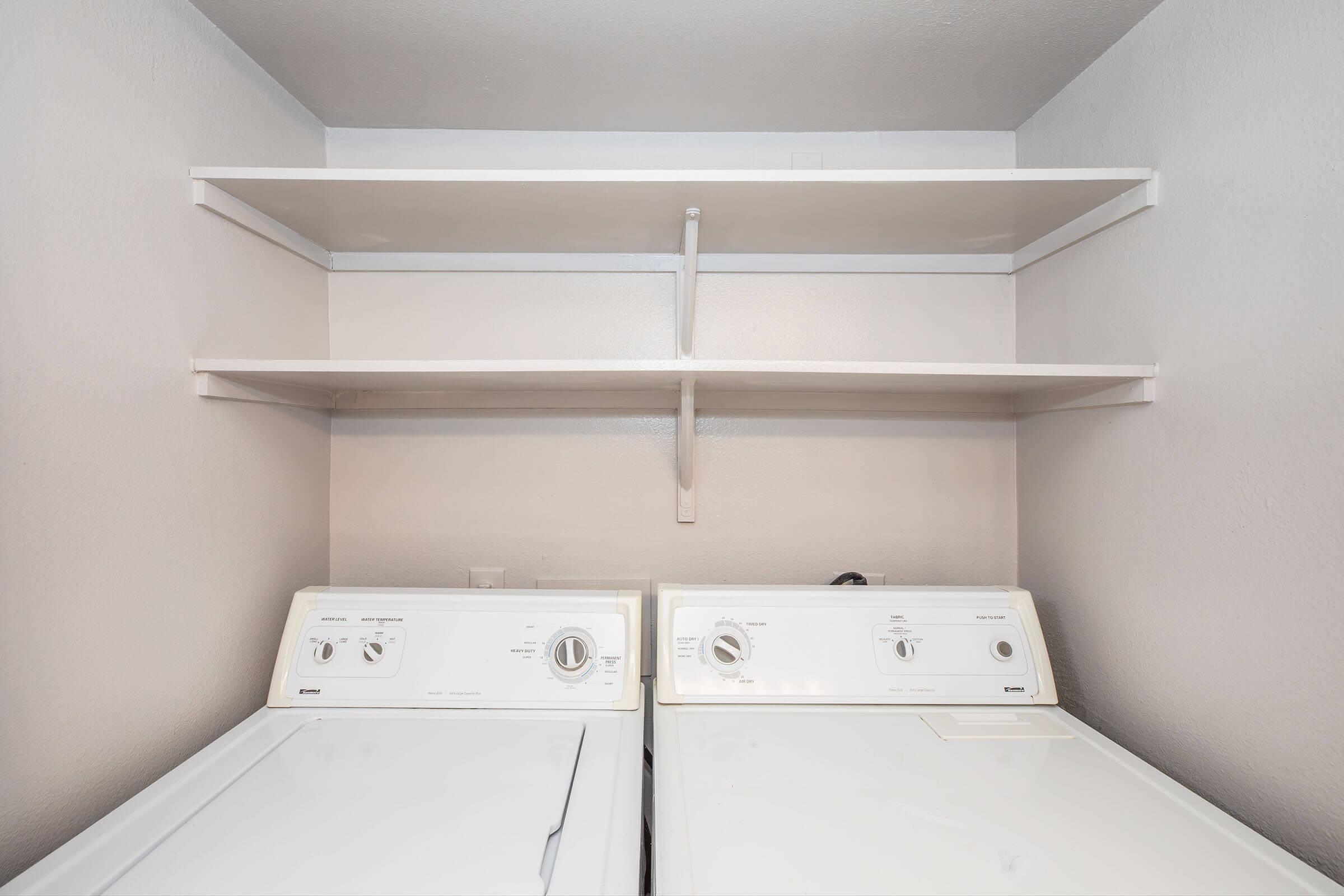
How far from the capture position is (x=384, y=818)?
0.71 metres

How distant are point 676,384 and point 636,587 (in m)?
0.48

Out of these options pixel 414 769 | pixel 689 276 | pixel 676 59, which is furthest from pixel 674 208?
pixel 414 769

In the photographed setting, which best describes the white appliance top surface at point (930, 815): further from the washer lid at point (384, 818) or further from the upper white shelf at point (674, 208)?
the upper white shelf at point (674, 208)

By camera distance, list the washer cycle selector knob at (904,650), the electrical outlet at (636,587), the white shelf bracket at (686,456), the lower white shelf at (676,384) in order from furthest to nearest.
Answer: the electrical outlet at (636,587), the white shelf bracket at (686,456), the washer cycle selector knob at (904,650), the lower white shelf at (676,384)

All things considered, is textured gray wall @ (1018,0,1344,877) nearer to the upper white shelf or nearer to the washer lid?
the upper white shelf

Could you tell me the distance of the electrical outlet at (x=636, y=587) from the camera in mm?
1310

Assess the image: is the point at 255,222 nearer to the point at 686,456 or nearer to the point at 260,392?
the point at 260,392

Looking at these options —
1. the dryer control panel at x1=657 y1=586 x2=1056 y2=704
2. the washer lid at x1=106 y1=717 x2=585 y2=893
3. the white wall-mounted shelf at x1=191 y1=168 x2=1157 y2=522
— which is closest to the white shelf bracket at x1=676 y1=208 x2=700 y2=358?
the white wall-mounted shelf at x1=191 y1=168 x2=1157 y2=522

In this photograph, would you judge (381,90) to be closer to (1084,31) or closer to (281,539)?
(281,539)

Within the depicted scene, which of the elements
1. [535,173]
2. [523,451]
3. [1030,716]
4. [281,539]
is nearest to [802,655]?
[1030,716]

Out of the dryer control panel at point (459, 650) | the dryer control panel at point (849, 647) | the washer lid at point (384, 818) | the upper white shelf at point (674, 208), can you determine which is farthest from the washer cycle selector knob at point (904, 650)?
the upper white shelf at point (674, 208)

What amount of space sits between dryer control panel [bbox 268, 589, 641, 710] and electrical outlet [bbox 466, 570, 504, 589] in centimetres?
26

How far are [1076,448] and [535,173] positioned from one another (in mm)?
1106

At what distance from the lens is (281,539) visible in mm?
1143
